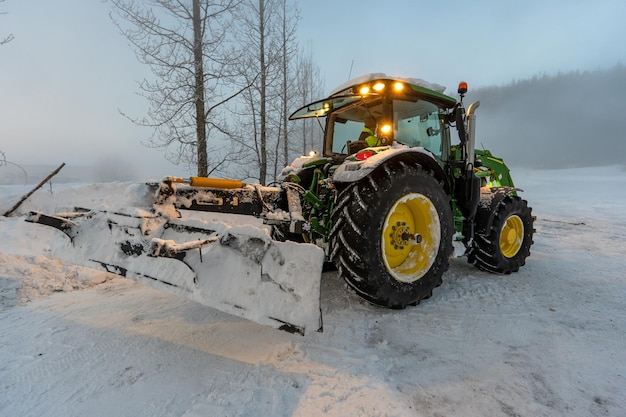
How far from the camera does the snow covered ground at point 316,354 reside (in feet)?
5.65

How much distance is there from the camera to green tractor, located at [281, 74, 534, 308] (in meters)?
2.68

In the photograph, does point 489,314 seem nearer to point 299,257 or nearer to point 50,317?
point 299,257

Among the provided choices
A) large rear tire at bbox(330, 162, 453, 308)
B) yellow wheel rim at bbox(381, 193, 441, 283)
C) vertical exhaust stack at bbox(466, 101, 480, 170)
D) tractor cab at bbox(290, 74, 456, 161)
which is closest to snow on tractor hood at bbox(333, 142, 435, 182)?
large rear tire at bbox(330, 162, 453, 308)

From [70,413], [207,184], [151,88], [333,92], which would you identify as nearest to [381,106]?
[333,92]

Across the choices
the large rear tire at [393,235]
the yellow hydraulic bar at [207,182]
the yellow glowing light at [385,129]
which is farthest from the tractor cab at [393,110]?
the yellow hydraulic bar at [207,182]

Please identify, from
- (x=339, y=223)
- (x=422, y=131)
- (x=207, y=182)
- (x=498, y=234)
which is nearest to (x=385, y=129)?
(x=422, y=131)

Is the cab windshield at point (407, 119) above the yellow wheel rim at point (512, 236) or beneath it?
above

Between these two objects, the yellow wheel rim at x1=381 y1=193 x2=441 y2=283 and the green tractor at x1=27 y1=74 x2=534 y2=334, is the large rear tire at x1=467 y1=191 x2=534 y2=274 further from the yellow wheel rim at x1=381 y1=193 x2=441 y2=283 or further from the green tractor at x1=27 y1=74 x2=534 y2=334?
the yellow wheel rim at x1=381 y1=193 x2=441 y2=283

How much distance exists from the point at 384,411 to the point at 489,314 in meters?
1.73

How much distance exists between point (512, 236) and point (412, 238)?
7.36ft

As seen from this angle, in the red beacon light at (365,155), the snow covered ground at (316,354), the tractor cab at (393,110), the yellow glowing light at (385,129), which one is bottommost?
the snow covered ground at (316,354)

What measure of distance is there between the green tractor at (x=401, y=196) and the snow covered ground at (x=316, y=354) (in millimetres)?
432

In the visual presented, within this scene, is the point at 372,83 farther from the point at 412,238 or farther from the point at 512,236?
the point at 512,236

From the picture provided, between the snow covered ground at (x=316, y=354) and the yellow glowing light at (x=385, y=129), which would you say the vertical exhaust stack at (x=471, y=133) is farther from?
the snow covered ground at (x=316, y=354)
